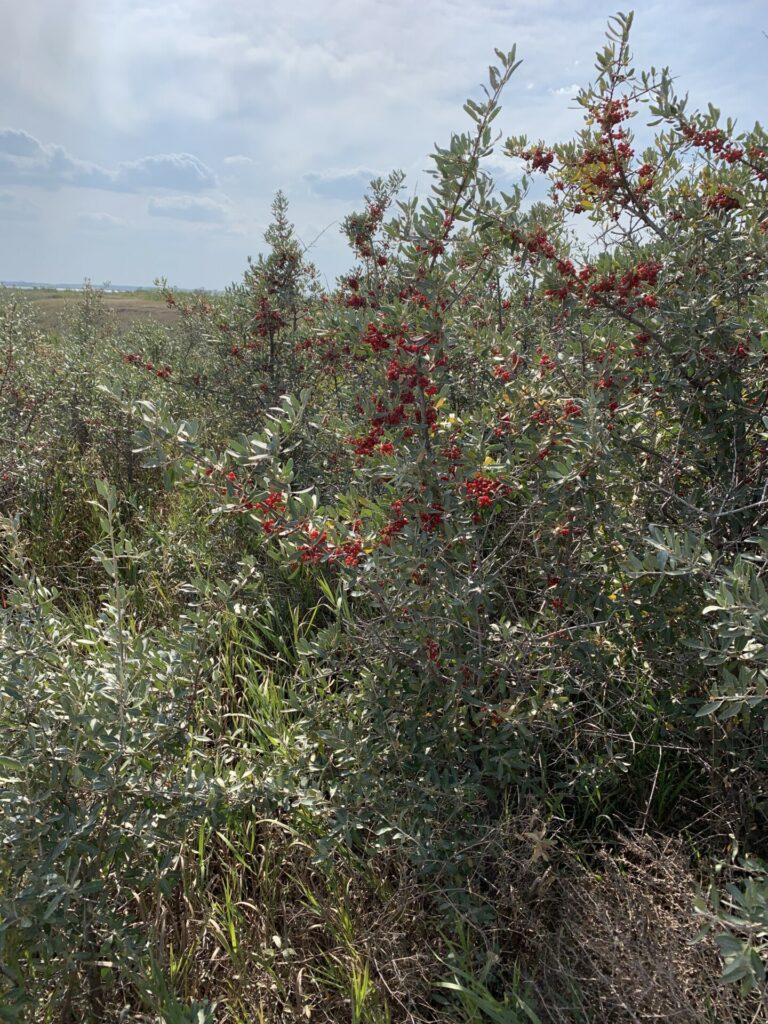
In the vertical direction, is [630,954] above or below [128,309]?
below

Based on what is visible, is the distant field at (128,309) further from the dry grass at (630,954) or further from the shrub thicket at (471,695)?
the dry grass at (630,954)

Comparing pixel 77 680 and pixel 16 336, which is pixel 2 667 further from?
pixel 16 336

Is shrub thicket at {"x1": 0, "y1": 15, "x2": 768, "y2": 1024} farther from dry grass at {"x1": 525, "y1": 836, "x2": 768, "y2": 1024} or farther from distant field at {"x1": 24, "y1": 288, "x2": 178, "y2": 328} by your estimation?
distant field at {"x1": 24, "y1": 288, "x2": 178, "y2": 328}

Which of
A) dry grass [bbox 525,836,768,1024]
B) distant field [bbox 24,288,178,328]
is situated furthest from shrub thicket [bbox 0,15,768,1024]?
distant field [bbox 24,288,178,328]

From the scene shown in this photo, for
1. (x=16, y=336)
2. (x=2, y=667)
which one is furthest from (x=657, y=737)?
(x=16, y=336)

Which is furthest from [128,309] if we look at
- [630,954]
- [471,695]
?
[630,954]

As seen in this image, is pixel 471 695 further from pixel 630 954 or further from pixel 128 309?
pixel 128 309

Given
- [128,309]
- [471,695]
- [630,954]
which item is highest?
[128,309]

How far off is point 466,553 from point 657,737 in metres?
1.10

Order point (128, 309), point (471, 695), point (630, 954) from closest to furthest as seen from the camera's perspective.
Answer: point (630, 954)
point (471, 695)
point (128, 309)

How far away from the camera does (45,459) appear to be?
5.05 meters

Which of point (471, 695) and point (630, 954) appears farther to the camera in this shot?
point (471, 695)

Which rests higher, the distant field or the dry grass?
the distant field

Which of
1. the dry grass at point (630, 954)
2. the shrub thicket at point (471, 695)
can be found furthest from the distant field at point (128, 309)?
the dry grass at point (630, 954)
